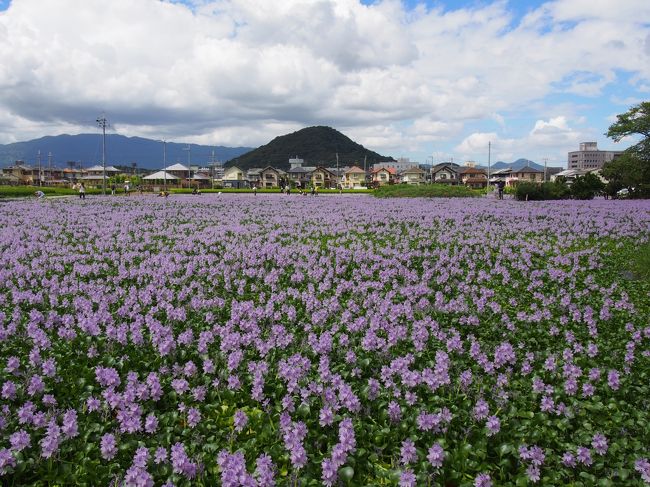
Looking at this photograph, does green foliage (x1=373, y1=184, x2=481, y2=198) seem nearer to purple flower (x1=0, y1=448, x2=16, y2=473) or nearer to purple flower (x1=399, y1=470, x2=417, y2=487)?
purple flower (x1=399, y1=470, x2=417, y2=487)

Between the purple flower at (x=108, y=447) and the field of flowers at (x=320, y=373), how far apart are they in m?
0.03

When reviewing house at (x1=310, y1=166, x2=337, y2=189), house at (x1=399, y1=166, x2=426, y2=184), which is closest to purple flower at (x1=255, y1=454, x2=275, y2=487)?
house at (x1=310, y1=166, x2=337, y2=189)

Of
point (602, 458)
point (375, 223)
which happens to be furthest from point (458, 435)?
point (375, 223)

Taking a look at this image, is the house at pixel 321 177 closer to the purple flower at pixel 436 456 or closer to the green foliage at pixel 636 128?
the green foliage at pixel 636 128

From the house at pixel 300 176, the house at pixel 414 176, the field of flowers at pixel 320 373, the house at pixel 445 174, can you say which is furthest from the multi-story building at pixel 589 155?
the field of flowers at pixel 320 373

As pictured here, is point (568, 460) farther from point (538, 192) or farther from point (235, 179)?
point (235, 179)

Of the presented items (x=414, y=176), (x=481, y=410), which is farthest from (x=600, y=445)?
(x=414, y=176)

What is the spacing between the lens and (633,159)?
39531 millimetres

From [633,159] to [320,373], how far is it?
142 ft

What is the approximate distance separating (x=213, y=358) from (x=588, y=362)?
4688 millimetres

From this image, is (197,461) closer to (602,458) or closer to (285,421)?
(285,421)

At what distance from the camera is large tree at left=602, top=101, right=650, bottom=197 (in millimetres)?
38969

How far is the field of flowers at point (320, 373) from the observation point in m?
3.97

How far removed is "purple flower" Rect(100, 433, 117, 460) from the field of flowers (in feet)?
0.10
